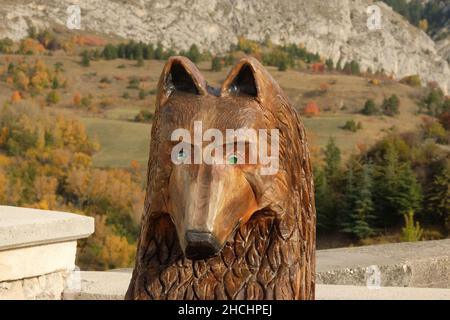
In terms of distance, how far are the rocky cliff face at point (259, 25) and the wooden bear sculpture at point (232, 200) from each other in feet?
166

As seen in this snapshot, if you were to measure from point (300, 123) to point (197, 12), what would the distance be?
63.5m

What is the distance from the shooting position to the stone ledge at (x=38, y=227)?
3861 millimetres

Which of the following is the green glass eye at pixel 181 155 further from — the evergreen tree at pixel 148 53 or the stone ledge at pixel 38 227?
the evergreen tree at pixel 148 53

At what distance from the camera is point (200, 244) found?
2180 millimetres

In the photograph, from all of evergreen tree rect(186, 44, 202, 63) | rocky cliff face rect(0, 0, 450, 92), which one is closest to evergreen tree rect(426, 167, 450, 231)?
evergreen tree rect(186, 44, 202, 63)

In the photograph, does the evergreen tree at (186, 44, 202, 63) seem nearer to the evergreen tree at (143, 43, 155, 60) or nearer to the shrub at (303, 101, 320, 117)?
the evergreen tree at (143, 43, 155, 60)

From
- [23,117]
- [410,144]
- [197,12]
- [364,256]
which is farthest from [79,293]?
[197,12]

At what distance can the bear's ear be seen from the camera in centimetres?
239

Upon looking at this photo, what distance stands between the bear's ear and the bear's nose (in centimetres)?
49

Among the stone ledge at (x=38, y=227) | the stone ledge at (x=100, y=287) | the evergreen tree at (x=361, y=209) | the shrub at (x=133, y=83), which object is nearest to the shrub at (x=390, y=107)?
the shrub at (x=133, y=83)

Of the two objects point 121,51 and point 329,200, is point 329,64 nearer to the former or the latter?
point 121,51

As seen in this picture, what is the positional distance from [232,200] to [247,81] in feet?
1.32

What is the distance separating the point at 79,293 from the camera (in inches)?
168
